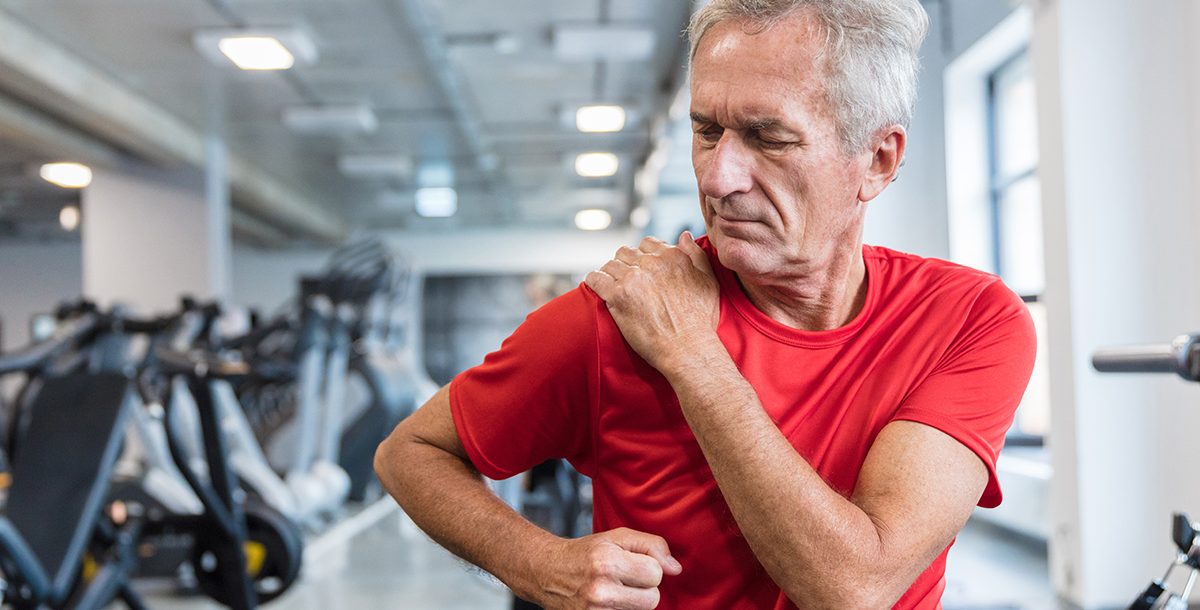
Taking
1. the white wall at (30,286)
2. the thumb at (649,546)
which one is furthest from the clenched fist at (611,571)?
the white wall at (30,286)

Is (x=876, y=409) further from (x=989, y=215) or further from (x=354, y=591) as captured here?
(x=989, y=215)

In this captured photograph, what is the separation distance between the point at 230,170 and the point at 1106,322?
944 cm

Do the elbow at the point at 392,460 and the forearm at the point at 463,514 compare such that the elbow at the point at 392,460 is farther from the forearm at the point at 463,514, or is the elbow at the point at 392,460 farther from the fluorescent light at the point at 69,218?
the fluorescent light at the point at 69,218

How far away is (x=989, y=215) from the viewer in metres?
5.99

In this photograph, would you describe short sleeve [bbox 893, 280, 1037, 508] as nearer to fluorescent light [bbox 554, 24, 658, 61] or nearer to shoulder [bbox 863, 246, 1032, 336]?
shoulder [bbox 863, 246, 1032, 336]

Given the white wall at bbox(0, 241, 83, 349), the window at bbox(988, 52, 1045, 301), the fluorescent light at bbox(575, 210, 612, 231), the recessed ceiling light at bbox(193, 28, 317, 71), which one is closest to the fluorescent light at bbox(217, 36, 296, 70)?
the recessed ceiling light at bbox(193, 28, 317, 71)

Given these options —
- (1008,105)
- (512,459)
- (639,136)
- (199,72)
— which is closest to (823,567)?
(512,459)

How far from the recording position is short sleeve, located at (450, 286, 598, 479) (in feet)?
3.40

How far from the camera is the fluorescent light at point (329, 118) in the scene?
29.1 ft

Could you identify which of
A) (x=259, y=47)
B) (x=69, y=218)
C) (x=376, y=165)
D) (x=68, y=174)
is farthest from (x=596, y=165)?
(x=69, y=218)

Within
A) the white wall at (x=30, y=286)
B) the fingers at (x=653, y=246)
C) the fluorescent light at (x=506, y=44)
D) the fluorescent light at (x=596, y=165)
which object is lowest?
the fingers at (x=653, y=246)

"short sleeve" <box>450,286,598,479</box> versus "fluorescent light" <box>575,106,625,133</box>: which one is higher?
"fluorescent light" <box>575,106,625,133</box>

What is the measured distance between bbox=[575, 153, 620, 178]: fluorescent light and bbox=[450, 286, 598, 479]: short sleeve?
9986mm

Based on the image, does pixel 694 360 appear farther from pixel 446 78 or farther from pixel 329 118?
pixel 329 118
